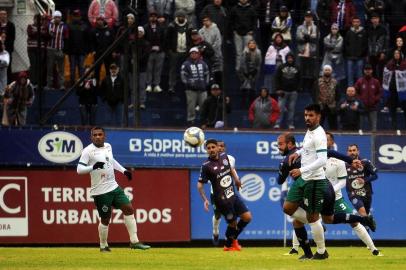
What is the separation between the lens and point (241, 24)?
92.4ft

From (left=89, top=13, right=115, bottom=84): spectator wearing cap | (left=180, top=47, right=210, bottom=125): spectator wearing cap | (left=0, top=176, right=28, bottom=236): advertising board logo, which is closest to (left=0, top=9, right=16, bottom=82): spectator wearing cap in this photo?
(left=89, top=13, right=115, bottom=84): spectator wearing cap

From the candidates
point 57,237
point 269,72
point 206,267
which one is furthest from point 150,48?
point 206,267

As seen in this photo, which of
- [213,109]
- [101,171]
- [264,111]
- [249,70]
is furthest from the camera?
[249,70]

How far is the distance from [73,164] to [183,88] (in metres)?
3.17

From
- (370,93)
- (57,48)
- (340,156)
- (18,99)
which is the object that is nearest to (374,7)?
(370,93)

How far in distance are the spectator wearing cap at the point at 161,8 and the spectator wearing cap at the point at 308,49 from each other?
3.07 m

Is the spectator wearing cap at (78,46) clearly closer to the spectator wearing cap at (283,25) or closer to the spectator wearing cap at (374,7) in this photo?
the spectator wearing cap at (283,25)

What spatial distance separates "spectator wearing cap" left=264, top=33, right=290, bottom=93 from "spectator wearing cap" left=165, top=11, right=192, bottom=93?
77.6 inches

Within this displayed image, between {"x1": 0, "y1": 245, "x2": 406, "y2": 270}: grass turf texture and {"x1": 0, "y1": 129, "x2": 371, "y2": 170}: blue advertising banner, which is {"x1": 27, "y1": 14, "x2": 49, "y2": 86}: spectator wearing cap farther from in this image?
{"x1": 0, "y1": 245, "x2": 406, "y2": 270}: grass turf texture

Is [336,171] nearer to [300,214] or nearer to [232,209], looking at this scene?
[232,209]

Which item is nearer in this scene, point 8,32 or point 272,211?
point 8,32

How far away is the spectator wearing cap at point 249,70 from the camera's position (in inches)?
1096

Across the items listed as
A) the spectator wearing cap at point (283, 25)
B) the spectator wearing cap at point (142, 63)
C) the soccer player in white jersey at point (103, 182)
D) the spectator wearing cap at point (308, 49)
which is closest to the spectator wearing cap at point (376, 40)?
the spectator wearing cap at point (308, 49)

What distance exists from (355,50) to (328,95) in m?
1.71
